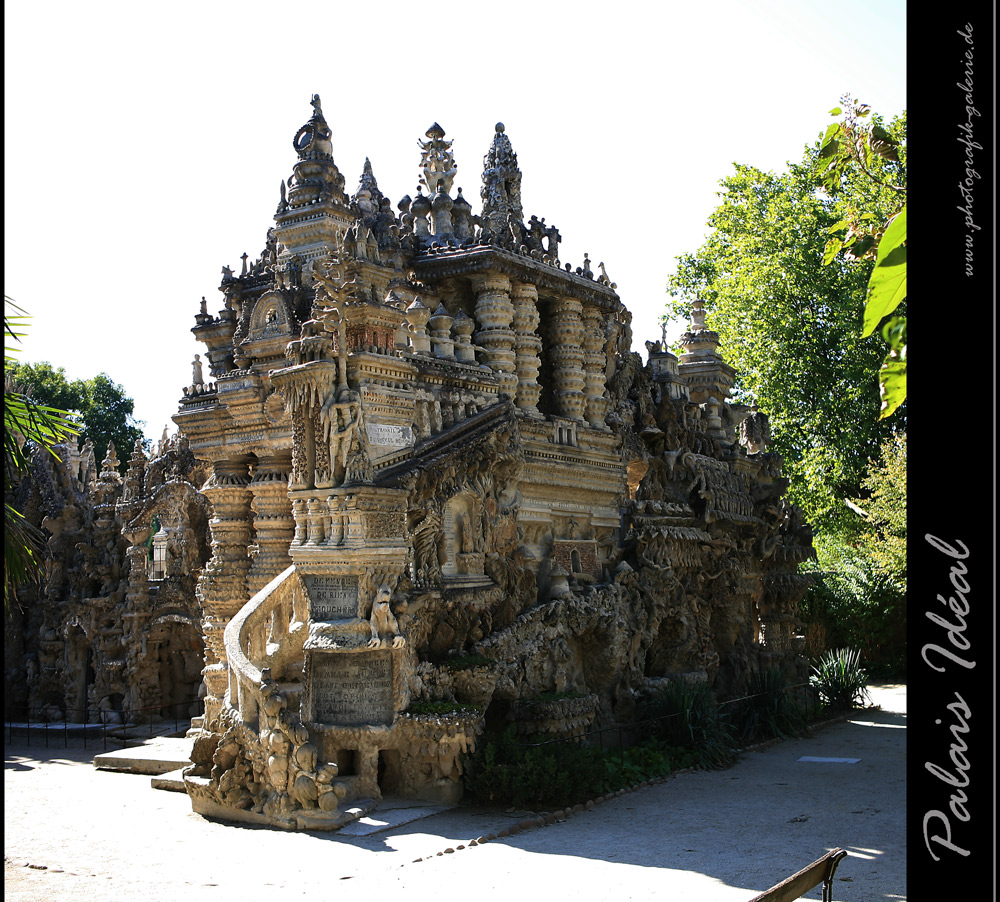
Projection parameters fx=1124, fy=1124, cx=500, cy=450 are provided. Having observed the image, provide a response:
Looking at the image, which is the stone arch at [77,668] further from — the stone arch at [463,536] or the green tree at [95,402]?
the green tree at [95,402]

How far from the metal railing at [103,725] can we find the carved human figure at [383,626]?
24.8 feet

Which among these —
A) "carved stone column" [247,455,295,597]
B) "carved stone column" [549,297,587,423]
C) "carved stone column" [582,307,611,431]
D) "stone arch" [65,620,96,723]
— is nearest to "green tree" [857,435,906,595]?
"carved stone column" [582,307,611,431]

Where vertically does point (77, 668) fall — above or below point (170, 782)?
above

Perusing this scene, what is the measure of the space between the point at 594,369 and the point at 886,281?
1313 centimetres

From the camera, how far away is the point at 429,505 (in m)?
12.5


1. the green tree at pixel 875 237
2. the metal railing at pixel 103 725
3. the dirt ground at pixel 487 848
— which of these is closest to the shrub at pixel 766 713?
the dirt ground at pixel 487 848

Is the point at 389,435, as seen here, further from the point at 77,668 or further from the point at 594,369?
the point at 77,668

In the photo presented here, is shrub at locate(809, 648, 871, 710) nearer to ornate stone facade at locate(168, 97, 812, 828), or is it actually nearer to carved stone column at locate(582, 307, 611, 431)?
ornate stone facade at locate(168, 97, 812, 828)

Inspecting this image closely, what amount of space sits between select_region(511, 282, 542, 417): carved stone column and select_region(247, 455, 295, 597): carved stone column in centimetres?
322

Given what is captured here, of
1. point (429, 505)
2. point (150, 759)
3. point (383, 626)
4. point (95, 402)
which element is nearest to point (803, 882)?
point (383, 626)

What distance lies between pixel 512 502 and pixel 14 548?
7647 mm

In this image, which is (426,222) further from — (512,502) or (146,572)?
(146,572)

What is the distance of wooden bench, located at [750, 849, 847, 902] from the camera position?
555cm

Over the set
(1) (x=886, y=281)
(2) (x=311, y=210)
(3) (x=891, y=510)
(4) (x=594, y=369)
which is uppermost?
(2) (x=311, y=210)
